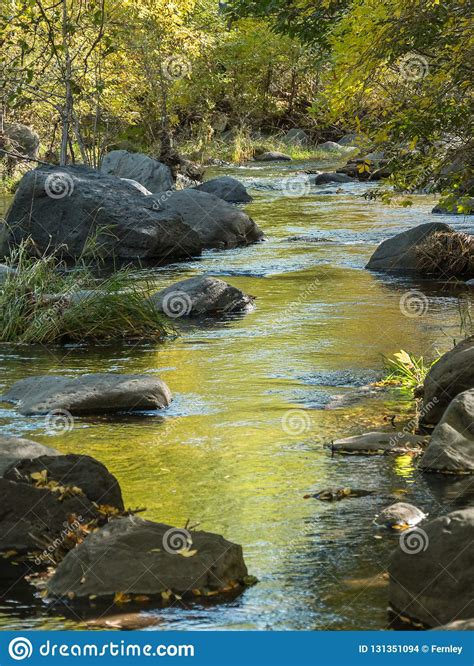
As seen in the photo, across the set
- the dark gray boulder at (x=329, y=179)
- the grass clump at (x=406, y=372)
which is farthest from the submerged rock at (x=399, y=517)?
the dark gray boulder at (x=329, y=179)

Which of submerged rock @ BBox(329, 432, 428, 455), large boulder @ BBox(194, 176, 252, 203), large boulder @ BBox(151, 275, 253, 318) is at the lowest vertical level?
large boulder @ BBox(194, 176, 252, 203)

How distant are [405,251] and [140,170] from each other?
12.0 m

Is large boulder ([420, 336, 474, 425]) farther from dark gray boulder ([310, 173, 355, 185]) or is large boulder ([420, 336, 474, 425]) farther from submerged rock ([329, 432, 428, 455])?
dark gray boulder ([310, 173, 355, 185])

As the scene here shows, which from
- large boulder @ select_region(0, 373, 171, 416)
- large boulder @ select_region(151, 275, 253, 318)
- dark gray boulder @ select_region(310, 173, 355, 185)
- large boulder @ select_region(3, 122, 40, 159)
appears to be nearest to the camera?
large boulder @ select_region(0, 373, 171, 416)

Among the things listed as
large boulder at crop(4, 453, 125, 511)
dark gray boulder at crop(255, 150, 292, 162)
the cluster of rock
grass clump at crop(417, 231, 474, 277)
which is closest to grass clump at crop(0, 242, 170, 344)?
the cluster of rock

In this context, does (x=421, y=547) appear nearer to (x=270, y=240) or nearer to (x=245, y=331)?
(x=245, y=331)

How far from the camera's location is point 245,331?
1256 centimetres

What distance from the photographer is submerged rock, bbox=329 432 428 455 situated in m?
7.83

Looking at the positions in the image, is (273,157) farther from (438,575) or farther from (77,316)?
(438,575)

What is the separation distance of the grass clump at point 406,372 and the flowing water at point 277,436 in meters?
0.17

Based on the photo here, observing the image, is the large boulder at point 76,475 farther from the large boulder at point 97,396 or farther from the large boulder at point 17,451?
the large boulder at point 97,396

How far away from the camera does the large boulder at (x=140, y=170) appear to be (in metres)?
A: 27.1

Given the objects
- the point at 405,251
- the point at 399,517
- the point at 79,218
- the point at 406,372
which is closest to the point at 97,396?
the point at 406,372

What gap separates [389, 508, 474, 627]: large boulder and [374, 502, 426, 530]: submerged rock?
896 millimetres
